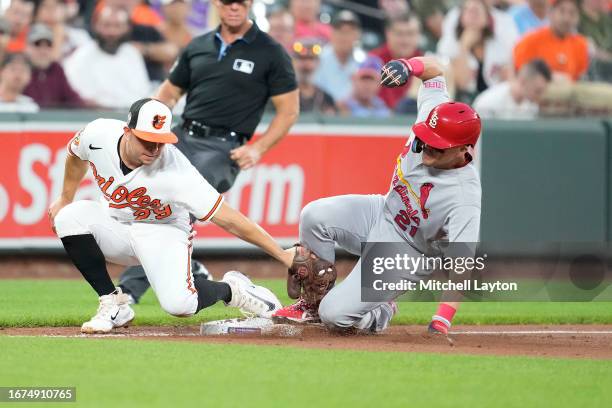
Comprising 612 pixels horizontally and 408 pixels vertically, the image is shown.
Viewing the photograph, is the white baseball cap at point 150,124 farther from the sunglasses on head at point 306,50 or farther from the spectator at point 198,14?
the spectator at point 198,14

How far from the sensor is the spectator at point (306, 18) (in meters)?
14.5

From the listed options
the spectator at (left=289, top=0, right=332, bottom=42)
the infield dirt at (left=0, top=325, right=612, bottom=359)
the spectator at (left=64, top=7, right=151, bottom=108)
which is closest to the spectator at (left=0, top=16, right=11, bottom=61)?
the spectator at (left=64, top=7, right=151, bottom=108)

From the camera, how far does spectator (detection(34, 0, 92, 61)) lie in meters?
13.5

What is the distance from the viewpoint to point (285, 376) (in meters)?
5.85

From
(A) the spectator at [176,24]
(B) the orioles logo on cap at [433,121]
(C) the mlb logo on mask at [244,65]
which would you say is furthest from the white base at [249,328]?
(A) the spectator at [176,24]

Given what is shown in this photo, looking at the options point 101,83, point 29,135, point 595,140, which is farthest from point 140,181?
point 595,140

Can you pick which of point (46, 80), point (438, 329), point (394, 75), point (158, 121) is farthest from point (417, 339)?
point (46, 80)

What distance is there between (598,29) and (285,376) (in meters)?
10.8

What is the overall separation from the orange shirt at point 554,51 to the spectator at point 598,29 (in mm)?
289

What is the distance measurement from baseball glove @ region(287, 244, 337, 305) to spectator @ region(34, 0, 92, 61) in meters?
6.60

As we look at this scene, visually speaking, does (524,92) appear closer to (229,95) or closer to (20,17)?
(229,95)

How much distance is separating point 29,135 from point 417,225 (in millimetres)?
5528

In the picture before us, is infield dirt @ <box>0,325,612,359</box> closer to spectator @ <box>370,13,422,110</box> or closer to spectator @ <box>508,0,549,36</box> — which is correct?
spectator @ <box>370,13,422,110</box>

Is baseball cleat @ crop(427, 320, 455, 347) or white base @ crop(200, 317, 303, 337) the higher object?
baseball cleat @ crop(427, 320, 455, 347)
